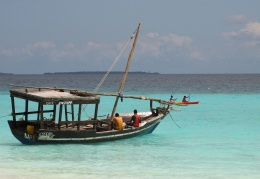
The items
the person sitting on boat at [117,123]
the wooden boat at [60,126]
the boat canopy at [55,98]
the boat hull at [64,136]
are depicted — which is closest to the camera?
the boat canopy at [55,98]

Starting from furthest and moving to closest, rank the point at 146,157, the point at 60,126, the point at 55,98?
1. the point at 60,126
2. the point at 55,98
3. the point at 146,157

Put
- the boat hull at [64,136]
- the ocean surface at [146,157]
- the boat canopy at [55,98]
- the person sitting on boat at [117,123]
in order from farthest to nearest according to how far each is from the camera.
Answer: the person sitting on boat at [117,123]
the boat hull at [64,136]
the boat canopy at [55,98]
the ocean surface at [146,157]

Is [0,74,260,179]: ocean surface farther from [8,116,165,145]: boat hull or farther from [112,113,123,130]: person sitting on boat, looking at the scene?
[112,113,123,130]: person sitting on boat

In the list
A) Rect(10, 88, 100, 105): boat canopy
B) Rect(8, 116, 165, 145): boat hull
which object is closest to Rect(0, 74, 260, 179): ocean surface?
Rect(8, 116, 165, 145): boat hull

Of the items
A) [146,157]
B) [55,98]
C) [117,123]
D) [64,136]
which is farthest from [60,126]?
[146,157]

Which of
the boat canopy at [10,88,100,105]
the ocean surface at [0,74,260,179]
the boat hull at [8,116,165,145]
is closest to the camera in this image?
the ocean surface at [0,74,260,179]

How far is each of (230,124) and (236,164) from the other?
13884mm

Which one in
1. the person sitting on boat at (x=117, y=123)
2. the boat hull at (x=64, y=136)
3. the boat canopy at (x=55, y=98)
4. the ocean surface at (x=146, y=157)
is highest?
the boat canopy at (x=55, y=98)

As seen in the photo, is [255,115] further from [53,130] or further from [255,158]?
[53,130]

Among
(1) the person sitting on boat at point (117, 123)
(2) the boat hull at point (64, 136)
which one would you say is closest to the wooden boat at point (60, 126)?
(2) the boat hull at point (64, 136)

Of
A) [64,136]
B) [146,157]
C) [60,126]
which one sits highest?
[60,126]

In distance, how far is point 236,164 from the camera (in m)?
15.7

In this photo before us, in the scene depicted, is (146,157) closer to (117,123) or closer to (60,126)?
(117,123)

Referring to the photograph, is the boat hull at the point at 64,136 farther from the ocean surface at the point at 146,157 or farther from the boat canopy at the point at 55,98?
the boat canopy at the point at 55,98
